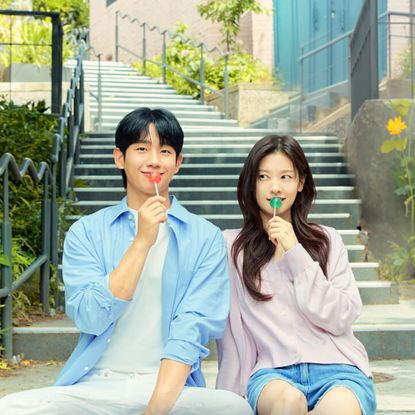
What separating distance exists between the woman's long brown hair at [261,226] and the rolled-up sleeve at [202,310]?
0.52ft

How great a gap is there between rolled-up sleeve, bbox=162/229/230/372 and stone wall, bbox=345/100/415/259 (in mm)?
4421

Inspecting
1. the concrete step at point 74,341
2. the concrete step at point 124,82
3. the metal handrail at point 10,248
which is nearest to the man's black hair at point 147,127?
the metal handrail at point 10,248

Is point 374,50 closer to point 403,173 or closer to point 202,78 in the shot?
point 403,173

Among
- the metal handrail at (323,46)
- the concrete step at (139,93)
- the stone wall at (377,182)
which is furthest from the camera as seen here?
the concrete step at (139,93)

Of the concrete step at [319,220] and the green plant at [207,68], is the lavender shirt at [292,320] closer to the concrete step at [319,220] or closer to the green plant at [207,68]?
the concrete step at [319,220]

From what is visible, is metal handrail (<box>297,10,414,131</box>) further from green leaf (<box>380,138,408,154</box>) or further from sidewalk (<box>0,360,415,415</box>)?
sidewalk (<box>0,360,415,415</box>)

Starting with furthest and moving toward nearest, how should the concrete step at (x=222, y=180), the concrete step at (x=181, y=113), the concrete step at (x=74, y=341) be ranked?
the concrete step at (x=181, y=113), the concrete step at (x=222, y=180), the concrete step at (x=74, y=341)

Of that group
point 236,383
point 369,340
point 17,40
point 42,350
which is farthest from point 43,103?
point 236,383

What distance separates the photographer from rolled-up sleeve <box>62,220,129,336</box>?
2.50 metres

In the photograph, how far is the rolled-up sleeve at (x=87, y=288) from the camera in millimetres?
2504


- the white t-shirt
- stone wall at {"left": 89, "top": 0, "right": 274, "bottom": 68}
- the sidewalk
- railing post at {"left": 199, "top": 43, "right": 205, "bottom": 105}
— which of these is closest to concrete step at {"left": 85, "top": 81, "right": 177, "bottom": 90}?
railing post at {"left": 199, "top": 43, "right": 205, "bottom": 105}

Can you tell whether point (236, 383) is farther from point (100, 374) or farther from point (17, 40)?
point (17, 40)

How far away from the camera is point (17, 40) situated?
1115 cm

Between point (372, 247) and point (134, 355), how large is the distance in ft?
15.1
